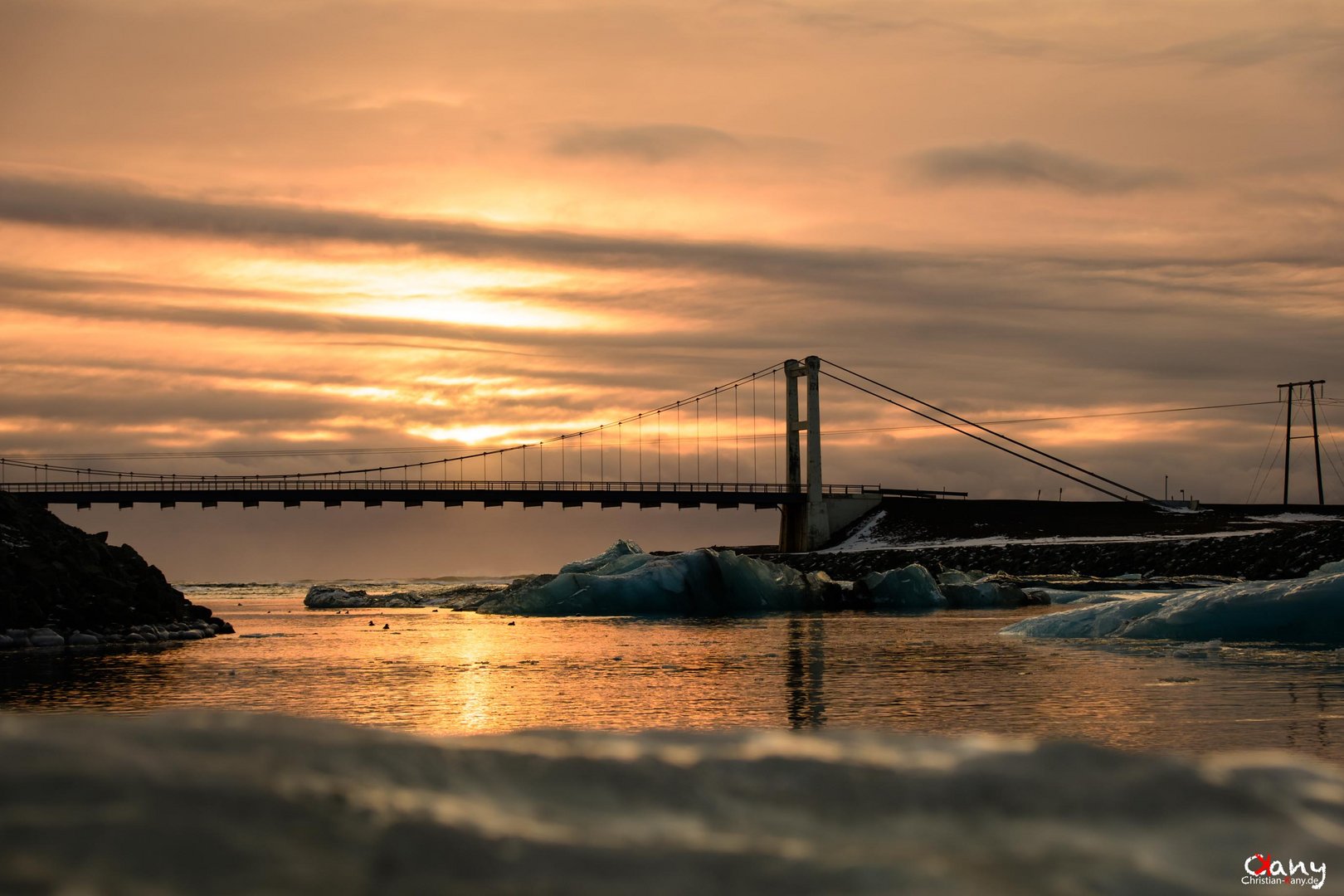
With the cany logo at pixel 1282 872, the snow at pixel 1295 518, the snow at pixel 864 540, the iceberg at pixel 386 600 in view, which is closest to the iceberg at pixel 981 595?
the iceberg at pixel 386 600

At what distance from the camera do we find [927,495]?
97.7m

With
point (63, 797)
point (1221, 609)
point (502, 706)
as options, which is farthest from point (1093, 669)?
point (63, 797)

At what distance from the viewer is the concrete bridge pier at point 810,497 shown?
82.4m

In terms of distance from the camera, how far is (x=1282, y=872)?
2770mm

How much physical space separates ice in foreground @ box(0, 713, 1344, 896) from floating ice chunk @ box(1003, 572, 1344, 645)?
17722 mm

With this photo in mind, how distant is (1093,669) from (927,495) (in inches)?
3261

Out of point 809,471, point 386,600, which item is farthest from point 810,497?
point 386,600

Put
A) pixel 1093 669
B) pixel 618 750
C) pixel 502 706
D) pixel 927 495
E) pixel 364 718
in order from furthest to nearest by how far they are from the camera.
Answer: pixel 927 495 → pixel 1093 669 → pixel 502 706 → pixel 364 718 → pixel 618 750

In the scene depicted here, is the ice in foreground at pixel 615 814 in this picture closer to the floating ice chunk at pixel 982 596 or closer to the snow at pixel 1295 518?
the floating ice chunk at pixel 982 596

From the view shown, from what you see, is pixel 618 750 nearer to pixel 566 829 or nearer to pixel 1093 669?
pixel 566 829

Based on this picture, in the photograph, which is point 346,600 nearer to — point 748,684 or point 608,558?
point 608,558

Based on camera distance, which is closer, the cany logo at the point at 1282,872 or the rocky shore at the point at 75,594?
the cany logo at the point at 1282,872

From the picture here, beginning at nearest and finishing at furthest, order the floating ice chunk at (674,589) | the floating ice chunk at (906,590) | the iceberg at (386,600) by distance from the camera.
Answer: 1. the floating ice chunk at (674,589)
2. the floating ice chunk at (906,590)
3. the iceberg at (386,600)

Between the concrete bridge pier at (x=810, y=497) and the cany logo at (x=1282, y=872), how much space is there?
259 ft
